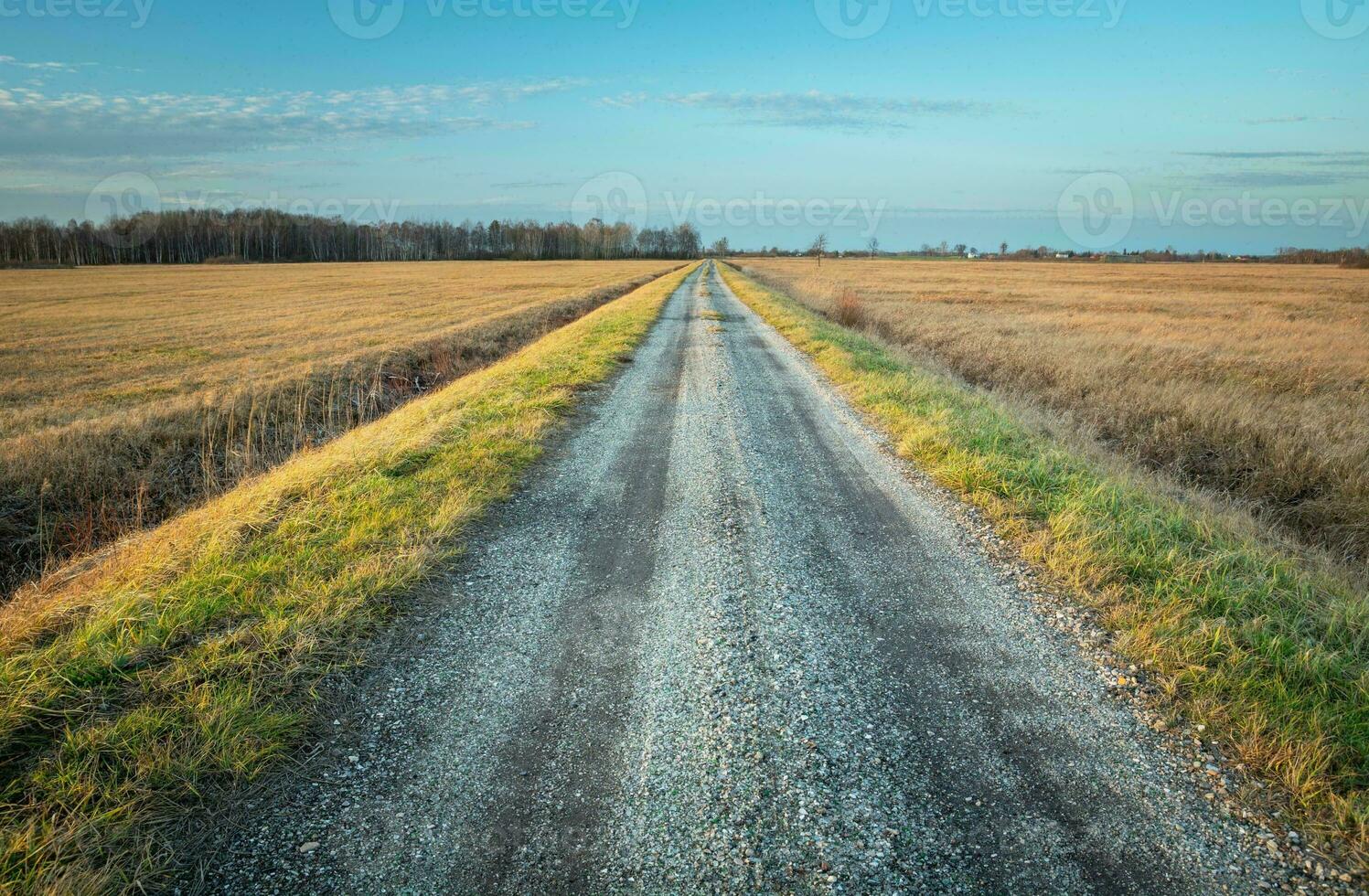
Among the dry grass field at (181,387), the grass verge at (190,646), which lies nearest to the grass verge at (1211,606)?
the grass verge at (190,646)

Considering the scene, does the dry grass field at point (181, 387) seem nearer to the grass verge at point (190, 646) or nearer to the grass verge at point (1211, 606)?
the grass verge at point (190, 646)

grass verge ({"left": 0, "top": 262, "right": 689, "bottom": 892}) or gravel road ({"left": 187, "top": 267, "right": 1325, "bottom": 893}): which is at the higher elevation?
grass verge ({"left": 0, "top": 262, "right": 689, "bottom": 892})

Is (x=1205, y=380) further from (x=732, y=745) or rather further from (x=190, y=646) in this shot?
(x=190, y=646)

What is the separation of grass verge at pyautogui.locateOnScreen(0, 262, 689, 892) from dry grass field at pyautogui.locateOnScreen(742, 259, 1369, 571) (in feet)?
33.6

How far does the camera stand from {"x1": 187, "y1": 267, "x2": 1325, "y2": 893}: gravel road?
2.70 meters

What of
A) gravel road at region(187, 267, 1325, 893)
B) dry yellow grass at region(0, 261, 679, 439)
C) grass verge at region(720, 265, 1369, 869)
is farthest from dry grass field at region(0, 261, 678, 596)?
grass verge at region(720, 265, 1369, 869)

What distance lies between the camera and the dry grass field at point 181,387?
29.6 ft

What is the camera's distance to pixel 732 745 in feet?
11.1

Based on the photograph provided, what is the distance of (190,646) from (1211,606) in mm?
7120

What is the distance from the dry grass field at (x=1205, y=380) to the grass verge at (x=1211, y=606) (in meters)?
3.01

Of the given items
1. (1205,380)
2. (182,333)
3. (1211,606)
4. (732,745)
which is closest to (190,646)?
(732,745)

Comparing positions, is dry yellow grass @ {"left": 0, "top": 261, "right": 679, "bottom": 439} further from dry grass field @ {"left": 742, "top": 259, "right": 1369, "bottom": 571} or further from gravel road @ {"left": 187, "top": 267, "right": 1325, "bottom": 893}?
dry grass field @ {"left": 742, "top": 259, "right": 1369, "bottom": 571}

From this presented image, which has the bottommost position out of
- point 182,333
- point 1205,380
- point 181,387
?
point 181,387

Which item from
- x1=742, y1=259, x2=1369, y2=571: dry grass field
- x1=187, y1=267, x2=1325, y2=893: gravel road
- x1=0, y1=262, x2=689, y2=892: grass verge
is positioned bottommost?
x1=187, y1=267, x2=1325, y2=893: gravel road
